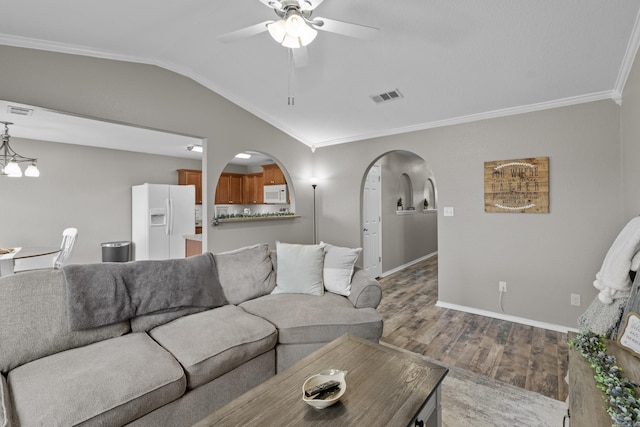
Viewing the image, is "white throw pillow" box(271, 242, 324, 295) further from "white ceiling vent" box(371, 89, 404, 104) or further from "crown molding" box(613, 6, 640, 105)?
"crown molding" box(613, 6, 640, 105)

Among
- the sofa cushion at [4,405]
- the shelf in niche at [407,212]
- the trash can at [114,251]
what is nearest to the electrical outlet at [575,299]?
the shelf in niche at [407,212]

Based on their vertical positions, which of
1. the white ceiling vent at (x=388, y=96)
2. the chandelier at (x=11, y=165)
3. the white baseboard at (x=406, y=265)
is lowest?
the white baseboard at (x=406, y=265)

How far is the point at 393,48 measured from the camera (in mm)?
2510

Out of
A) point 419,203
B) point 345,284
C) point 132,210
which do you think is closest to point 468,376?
point 345,284

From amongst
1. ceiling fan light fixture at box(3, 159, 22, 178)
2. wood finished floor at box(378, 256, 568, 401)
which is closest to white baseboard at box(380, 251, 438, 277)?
wood finished floor at box(378, 256, 568, 401)

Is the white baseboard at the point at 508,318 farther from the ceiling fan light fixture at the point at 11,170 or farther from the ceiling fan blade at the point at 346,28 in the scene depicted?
the ceiling fan light fixture at the point at 11,170

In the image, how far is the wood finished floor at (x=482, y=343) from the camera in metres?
2.26

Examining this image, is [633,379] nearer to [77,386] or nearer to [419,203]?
[77,386]

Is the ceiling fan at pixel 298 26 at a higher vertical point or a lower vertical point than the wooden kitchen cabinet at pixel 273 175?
higher

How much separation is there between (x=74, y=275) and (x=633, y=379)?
2867 millimetres

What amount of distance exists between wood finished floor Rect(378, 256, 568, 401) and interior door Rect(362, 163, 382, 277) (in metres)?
1.13

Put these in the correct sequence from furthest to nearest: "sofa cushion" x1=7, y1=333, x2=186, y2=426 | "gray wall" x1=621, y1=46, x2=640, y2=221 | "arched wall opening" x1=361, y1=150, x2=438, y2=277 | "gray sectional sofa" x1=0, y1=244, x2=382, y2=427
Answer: "arched wall opening" x1=361, y1=150, x2=438, y2=277
"gray wall" x1=621, y1=46, x2=640, y2=221
"gray sectional sofa" x1=0, y1=244, x2=382, y2=427
"sofa cushion" x1=7, y1=333, x2=186, y2=426

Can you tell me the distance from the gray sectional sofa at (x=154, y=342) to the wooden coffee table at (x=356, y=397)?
514 millimetres

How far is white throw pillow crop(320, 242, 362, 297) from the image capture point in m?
2.66
